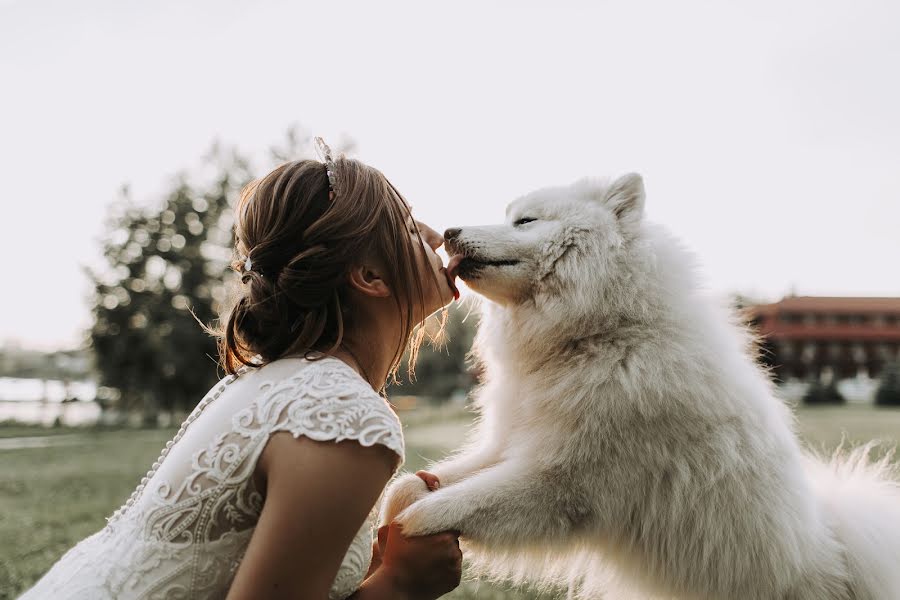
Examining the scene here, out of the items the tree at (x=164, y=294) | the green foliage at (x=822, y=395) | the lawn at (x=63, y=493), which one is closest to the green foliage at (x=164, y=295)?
the tree at (x=164, y=294)

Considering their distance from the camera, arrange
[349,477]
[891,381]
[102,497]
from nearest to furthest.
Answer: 1. [349,477]
2. [102,497]
3. [891,381]

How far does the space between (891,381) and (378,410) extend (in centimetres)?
3284

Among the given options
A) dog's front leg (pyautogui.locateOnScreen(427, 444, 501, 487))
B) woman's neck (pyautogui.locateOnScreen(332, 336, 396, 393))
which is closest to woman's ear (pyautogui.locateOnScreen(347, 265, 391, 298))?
woman's neck (pyautogui.locateOnScreen(332, 336, 396, 393))

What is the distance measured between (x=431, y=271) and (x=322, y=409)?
767 mm

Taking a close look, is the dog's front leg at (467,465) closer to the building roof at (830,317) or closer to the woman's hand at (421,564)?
the woman's hand at (421,564)

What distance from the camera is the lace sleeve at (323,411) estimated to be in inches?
59.4

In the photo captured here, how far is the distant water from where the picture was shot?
82.0 feet

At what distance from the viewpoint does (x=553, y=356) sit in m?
2.57

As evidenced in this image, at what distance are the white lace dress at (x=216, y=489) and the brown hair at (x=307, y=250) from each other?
150 mm

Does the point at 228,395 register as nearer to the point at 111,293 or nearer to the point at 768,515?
the point at 768,515

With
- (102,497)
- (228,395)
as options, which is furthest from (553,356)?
(102,497)

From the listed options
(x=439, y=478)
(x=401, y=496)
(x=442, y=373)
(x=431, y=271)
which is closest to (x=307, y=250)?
(x=431, y=271)

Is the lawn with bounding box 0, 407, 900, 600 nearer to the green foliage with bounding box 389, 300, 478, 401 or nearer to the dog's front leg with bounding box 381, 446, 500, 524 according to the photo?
the dog's front leg with bounding box 381, 446, 500, 524

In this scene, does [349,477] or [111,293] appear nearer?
[349,477]
